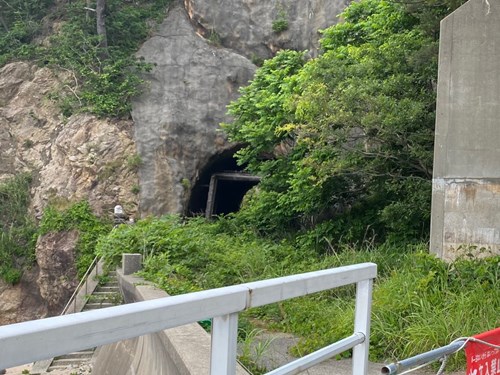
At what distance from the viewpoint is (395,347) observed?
622 centimetres

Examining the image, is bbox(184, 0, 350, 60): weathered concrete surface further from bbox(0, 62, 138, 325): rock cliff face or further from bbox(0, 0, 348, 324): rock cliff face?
bbox(0, 62, 138, 325): rock cliff face

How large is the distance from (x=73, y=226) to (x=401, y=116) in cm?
1335

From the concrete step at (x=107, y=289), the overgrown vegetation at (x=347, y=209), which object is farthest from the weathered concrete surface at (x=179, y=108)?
the concrete step at (x=107, y=289)

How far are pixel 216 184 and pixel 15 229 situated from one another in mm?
8263

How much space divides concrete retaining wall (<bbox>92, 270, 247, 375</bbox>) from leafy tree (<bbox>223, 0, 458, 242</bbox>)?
15.6ft

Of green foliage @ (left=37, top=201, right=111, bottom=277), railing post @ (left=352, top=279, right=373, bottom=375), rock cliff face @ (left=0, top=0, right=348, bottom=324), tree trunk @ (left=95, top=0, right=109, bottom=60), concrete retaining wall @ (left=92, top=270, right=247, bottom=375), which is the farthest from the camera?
tree trunk @ (left=95, top=0, right=109, bottom=60)

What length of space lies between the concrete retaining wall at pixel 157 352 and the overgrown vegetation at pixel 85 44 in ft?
47.1

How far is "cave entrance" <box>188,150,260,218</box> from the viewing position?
961 inches

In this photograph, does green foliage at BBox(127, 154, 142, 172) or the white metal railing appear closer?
the white metal railing

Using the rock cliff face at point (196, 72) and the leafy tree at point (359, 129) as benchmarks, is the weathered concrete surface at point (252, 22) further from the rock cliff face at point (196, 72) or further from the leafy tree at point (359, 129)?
the leafy tree at point (359, 129)

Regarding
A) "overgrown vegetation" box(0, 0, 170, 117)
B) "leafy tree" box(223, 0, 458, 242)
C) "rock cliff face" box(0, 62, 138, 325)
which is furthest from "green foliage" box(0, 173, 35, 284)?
"leafy tree" box(223, 0, 458, 242)

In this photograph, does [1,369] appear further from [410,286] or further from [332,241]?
[332,241]

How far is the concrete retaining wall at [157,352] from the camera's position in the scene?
170 inches

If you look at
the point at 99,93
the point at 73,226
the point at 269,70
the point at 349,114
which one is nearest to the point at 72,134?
the point at 99,93
